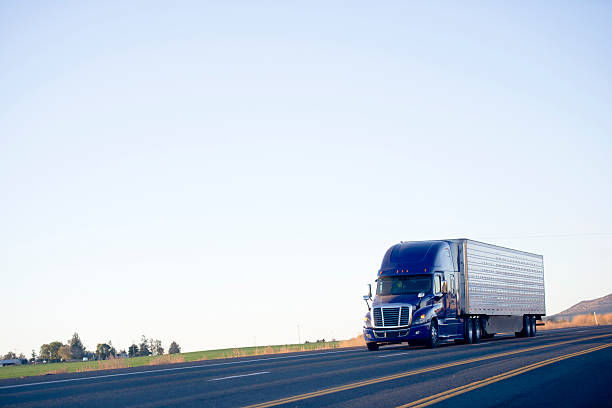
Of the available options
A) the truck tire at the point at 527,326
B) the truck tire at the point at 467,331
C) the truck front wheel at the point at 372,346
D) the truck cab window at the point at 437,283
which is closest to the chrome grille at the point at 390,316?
the truck front wheel at the point at 372,346

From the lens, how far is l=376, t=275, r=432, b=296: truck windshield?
1094 inches

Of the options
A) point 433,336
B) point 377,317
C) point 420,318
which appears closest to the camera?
point 420,318

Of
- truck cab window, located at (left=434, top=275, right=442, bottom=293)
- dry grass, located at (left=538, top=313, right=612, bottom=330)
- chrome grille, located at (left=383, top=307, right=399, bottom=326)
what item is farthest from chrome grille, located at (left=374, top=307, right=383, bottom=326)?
dry grass, located at (left=538, top=313, right=612, bottom=330)

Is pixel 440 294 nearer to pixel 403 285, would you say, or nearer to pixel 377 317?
pixel 403 285

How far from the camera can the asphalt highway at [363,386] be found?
1098cm

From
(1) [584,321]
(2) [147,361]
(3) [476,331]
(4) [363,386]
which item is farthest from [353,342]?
(1) [584,321]

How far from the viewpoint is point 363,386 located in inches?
515

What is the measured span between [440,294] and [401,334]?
2416 mm

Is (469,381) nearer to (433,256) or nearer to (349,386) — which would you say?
(349,386)

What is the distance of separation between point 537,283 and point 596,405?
30.4 metres

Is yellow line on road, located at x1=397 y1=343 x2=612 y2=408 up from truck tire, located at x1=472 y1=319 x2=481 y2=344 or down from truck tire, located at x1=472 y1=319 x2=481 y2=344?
up

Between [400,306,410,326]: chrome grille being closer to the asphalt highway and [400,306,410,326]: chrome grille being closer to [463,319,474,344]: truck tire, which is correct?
[463,319,474,344]: truck tire

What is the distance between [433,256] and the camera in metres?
28.4

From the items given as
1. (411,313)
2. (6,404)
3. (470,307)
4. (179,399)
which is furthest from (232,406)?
(470,307)
